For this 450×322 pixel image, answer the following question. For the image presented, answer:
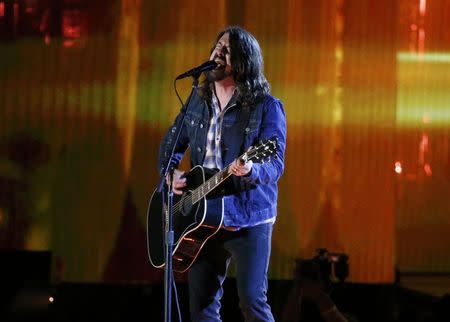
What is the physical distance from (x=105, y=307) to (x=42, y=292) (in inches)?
19.1

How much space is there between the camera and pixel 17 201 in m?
5.11

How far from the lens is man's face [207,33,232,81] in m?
3.09

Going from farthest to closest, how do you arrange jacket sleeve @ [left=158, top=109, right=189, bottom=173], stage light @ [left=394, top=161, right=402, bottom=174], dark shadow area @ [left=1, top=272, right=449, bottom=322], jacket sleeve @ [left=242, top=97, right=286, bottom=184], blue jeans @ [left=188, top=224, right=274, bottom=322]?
stage light @ [left=394, top=161, right=402, bottom=174]
dark shadow area @ [left=1, top=272, right=449, bottom=322]
jacket sleeve @ [left=158, top=109, right=189, bottom=173]
blue jeans @ [left=188, top=224, right=274, bottom=322]
jacket sleeve @ [left=242, top=97, right=286, bottom=184]

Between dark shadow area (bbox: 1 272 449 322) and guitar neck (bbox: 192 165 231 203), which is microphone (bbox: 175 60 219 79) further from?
dark shadow area (bbox: 1 272 449 322)

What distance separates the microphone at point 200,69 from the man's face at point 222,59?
145mm

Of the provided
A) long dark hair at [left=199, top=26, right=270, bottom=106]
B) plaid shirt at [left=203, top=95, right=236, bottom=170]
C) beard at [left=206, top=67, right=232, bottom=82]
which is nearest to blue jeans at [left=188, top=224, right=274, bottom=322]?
plaid shirt at [left=203, top=95, right=236, bottom=170]

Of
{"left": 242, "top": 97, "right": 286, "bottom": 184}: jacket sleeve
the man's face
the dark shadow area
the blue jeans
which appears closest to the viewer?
{"left": 242, "top": 97, "right": 286, "bottom": 184}: jacket sleeve

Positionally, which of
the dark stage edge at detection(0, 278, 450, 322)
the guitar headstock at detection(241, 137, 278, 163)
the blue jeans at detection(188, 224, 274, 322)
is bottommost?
the dark stage edge at detection(0, 278, 450, 322)

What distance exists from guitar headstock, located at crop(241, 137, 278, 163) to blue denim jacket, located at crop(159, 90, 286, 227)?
0.03 metres

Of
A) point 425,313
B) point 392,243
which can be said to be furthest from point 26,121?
point 425,313

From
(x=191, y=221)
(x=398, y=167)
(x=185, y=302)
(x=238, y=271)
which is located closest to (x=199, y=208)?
(x=191, y=221)

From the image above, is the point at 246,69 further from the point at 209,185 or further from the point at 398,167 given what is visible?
the point at 398,167

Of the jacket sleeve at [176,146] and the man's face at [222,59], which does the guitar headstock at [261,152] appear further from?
the jacket sleeve at [176,146]

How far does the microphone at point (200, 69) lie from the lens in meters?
2.79
